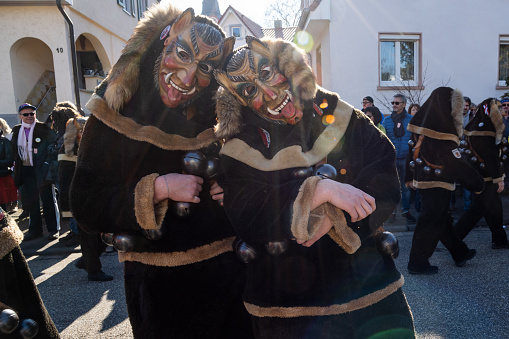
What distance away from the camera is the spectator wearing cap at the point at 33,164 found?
6934 millimetres

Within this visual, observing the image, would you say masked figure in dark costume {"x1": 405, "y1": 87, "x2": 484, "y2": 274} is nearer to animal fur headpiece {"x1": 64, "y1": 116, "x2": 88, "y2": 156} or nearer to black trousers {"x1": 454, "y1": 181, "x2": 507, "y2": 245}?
black trousers {"x1": 454, "y1": 181, "x2": 507, "y2": 245}

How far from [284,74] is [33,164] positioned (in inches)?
263

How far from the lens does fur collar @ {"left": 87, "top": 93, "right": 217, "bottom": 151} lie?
189 cm

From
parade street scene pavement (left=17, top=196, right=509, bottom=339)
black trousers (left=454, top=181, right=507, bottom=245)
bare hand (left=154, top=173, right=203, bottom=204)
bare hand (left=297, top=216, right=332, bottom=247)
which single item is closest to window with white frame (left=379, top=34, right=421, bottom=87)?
black trousers (left=454, top=181, right=507, bottom=245)

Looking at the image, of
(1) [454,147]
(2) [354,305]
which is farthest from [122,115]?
(1) [454,147]

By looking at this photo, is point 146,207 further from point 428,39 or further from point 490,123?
point 428,39

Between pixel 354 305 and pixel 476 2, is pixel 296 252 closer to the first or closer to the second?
pixel 354 305

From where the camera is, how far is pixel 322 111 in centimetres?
173

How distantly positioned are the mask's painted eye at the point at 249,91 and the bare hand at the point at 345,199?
1.69ft

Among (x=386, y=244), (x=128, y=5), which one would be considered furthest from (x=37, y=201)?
(x=128, y=5)

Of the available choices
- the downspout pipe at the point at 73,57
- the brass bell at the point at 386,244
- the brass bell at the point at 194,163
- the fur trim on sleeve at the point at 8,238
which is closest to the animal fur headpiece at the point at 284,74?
the brass bell at the point at 194,163

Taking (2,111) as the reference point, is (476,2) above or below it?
above

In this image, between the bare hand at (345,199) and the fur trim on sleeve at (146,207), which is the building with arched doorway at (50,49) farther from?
the bare hand at (345,199)

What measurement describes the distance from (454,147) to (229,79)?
3407 mm
